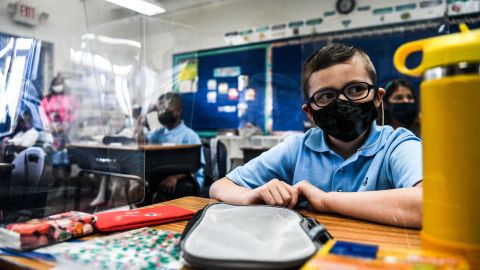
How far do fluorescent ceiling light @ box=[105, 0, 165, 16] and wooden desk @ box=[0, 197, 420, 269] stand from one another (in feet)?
4.41

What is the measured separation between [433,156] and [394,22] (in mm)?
1312

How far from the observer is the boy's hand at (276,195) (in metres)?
0.79

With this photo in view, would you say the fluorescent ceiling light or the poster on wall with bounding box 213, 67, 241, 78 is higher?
the fluorescent ceiling light

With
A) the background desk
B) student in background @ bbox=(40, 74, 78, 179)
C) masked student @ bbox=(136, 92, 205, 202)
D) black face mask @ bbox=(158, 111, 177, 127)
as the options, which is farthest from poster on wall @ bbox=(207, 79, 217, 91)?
student in background @ bbox=(40, 74, 78, 179)

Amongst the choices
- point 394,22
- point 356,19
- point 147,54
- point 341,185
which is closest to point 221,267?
point 341,185

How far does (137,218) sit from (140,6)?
4.55ft

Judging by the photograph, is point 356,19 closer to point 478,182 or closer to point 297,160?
point 297,160

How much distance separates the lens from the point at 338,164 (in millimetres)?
1027

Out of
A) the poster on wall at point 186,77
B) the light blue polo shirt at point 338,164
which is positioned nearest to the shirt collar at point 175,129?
the poster on wall at point 186,77

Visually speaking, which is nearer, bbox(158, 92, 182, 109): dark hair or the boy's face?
the boy's face

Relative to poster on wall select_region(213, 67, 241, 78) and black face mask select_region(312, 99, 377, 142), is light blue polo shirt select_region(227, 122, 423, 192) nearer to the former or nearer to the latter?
black face mask select_region(312, 99, 377, 142)

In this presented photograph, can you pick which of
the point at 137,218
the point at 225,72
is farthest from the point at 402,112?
the point at 225,72

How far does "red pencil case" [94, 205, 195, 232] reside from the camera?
66cm

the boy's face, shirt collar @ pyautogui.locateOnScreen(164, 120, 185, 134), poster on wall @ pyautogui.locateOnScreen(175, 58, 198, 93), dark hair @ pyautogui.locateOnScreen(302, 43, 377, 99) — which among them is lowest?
shirt collar @ pyautogui.locateOnScreen(164, 120, 185, 134)
